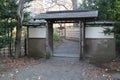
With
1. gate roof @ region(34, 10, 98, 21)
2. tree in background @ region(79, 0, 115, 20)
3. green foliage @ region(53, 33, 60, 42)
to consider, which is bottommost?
green foliage @ region(53, 33, 60, 42)

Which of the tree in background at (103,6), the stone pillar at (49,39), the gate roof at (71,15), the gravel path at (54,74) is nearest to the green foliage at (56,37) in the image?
the tree in background at (103,6)

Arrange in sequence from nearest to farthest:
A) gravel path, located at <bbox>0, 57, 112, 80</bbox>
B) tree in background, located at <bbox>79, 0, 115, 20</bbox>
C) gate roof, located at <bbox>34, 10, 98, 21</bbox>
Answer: gravel path, located at <bbox>0, 57, 112, 80</bbox> < gate roof, located at <bbox>34, 10, 98, 21</bbox> < tree in background, located at <bbox>79, 0, 115, 20</bbox>

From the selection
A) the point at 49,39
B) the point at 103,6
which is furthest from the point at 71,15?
the point at 103,6

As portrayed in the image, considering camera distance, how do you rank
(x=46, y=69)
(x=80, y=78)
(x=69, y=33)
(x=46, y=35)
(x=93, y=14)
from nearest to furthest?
(x=80, y=78) → (x=46, y=69) → (x=93, y=14) → (x=46, y=35) → (x=69, y=33)

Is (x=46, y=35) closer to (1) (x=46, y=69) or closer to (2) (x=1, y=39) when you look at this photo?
(2) (x=1, y=39)

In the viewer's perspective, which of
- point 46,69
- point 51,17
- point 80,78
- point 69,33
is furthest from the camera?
point 69,33

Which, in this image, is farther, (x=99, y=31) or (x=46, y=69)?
(x=99, y=31)

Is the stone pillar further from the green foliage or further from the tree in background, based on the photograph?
the green foliage

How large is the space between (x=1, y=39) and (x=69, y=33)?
11991 mm

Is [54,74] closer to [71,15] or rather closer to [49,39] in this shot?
[71,15]

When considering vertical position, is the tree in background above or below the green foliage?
above

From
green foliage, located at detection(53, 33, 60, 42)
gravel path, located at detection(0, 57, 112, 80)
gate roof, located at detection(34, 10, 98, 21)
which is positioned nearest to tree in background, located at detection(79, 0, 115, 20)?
gate roof, located at detection(34, 10, 98, 21)

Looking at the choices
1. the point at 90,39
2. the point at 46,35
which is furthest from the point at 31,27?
the point at 90,39

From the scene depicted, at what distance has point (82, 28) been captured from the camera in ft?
37.3
